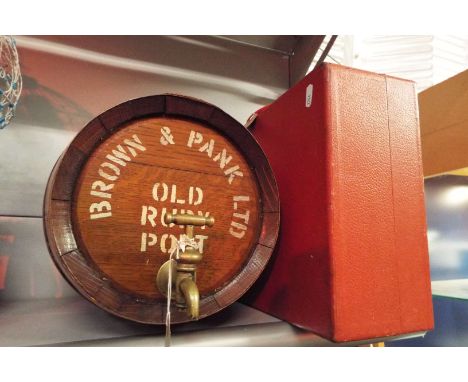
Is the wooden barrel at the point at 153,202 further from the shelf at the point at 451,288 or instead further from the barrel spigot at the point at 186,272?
the shelf at the point at 451,288

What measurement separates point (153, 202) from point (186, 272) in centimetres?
19

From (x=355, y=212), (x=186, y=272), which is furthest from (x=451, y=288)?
(x=186, y=272)

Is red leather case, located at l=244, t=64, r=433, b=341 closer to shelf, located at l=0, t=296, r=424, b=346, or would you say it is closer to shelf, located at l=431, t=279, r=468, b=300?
shelf, located at l=0, t=296, r=424, b=346

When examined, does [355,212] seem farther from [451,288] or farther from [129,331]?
[451,288]

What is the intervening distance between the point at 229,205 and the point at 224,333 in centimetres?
29

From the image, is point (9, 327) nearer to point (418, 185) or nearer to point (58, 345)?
point (58, 345)

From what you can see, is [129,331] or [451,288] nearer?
[129,331]

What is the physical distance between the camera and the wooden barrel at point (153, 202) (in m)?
0.66

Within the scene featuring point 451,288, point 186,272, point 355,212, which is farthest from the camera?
point 451,288

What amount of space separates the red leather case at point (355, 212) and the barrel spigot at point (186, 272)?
273 mm

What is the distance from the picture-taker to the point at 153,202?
29.3 inches

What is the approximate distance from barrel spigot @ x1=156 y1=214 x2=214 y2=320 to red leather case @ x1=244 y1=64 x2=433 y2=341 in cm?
27

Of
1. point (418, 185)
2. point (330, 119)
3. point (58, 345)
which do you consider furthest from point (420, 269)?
point (58, 345)
